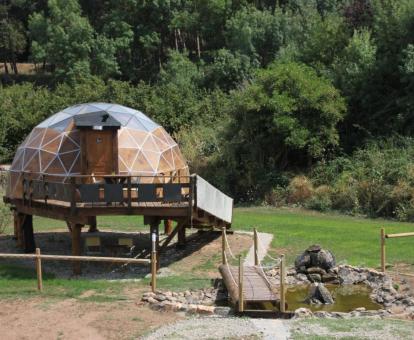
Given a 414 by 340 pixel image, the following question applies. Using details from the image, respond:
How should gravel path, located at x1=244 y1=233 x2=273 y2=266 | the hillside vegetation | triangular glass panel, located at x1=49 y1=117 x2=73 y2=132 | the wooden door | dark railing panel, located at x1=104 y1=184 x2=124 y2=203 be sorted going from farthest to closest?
1. the hillside vegetation
2. triangular glass panel, located at x1=49 y1=117 x2=73 y2=132
3. gravel path, located at x1=244 y1=233 x2=273 y2=266
4. the wooden door
5. dark railing panel, located at x1=104 y1=184 x2=124 y2=203

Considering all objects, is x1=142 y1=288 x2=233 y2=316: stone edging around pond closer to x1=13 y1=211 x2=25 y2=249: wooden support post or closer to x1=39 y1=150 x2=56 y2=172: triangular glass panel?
x1=39 y1=150 x2=56 y2=172: triangular glass panel

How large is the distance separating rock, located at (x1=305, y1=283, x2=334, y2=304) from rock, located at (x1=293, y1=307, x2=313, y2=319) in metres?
1.44

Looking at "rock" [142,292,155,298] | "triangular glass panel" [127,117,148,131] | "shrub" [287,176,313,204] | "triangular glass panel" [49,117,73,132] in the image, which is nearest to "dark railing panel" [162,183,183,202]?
"rock" [142,292,155,298]

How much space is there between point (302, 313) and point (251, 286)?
5.20 feet

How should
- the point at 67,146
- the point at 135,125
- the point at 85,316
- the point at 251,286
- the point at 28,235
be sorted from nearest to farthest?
the point at 85,316 → the point at 251,286 → the point at 67,146 → the point at 28,235 → the point at 135,125

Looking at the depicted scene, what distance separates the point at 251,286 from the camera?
48.5 feet

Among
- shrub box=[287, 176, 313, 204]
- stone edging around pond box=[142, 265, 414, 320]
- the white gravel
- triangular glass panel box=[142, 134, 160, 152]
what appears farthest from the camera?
shrub box=[287, 176, 313, 204]

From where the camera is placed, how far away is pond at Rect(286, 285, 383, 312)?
1495cm

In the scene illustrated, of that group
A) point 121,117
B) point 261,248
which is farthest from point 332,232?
point 121,117

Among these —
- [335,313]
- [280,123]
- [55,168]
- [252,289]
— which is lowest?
[335,313]

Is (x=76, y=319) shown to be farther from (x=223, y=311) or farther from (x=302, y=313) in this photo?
(x=302, y=313)

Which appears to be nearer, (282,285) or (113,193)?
(282,285)

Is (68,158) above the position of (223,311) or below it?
above

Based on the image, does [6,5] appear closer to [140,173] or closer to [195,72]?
[195,72]
